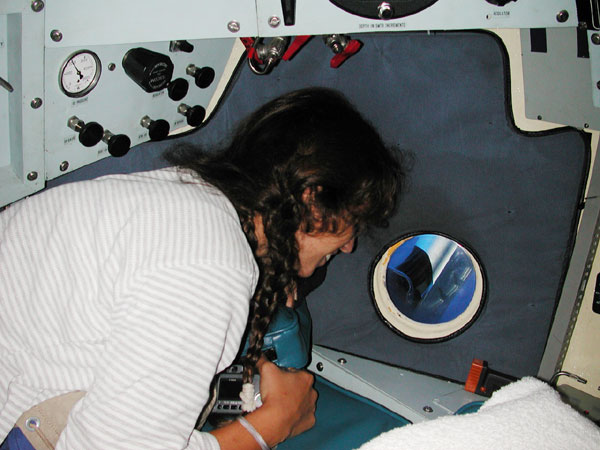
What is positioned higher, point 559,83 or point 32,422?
point 559,83

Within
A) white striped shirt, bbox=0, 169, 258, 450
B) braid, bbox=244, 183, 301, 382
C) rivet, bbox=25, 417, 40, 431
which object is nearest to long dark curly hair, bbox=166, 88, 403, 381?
braid, bbox=244, 183, 301, 382

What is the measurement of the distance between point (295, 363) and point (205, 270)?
860mm

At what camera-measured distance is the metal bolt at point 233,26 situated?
131cm

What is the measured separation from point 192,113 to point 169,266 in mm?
920

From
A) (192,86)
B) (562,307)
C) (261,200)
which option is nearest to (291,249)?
(261,200)

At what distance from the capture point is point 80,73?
1.42m

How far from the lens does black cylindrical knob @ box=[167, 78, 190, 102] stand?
164 cm

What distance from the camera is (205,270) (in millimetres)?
1025

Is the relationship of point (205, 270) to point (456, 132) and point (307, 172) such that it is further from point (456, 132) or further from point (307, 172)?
point (456, 132)

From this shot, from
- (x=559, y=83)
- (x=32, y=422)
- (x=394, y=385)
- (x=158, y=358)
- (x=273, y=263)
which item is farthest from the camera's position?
(x=394, y=385)

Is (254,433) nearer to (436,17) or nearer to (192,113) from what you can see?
(192,113)

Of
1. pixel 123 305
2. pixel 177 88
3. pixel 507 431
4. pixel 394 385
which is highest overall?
pixel 177 88

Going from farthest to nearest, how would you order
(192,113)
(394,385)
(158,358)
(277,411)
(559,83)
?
(394,385) < (192,113) < (559,83) < (277,411) < (158,358)

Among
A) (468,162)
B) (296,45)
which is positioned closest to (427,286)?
(468,162)
